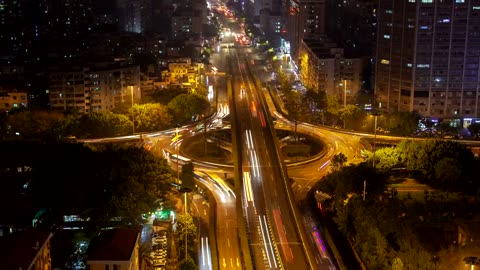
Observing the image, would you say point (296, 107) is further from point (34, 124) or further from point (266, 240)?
point (266, 240)

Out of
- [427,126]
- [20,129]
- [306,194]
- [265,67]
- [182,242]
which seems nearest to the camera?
[182,242]

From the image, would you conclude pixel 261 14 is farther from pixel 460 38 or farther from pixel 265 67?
pixel 460 38

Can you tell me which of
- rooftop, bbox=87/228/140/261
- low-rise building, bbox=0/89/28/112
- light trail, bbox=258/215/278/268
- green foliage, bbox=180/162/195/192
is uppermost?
low-rise building, bbox=0/89/28/112

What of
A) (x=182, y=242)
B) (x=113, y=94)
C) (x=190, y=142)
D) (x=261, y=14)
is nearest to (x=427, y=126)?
(x=190, y=142)

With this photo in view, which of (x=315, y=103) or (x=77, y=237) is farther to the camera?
(x=315, y=103)

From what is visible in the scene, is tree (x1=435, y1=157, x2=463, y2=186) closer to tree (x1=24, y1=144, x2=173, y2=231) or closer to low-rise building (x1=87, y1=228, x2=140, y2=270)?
tree (x1=24, y1=144, x2=173, y2=231)

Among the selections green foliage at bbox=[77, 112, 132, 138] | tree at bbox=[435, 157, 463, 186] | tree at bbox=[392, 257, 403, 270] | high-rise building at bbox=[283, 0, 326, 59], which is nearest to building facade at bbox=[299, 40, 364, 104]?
high-rise building at bbox=[283, 0, 326, 59]

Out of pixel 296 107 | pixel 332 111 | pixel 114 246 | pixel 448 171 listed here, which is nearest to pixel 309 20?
pixel 296 107
